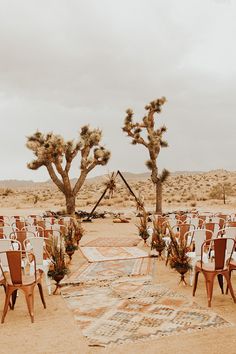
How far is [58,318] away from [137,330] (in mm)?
1333

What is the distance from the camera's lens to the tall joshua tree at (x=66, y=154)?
2128 centimetres

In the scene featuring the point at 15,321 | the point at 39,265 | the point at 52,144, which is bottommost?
the point at 15,321

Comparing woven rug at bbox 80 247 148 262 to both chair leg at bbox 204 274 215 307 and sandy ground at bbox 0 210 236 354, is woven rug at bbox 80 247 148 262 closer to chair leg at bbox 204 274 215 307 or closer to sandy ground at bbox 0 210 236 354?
sandy ground at bbox 0 210 236 354

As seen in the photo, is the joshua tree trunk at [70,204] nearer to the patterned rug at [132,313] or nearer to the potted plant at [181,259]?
the patterned rug at [132,313]

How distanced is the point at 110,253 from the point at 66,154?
11246 mm

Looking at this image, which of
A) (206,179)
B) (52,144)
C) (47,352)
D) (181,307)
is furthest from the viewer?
(206,179)

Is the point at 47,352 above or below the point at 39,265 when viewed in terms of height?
below

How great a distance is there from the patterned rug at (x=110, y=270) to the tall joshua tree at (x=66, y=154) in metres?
11.7

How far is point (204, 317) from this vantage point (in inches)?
232

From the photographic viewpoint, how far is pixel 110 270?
947 centimetres

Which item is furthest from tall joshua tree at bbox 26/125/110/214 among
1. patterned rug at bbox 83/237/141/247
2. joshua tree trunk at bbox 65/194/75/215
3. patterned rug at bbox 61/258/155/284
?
patterned rug at bbox 61/258/155/284

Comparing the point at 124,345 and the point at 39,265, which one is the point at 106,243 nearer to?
the point at 39,265

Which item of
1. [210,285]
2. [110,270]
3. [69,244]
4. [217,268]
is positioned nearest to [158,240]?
[110,270]

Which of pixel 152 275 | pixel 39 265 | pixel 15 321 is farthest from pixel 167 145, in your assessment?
pixel 15 321
